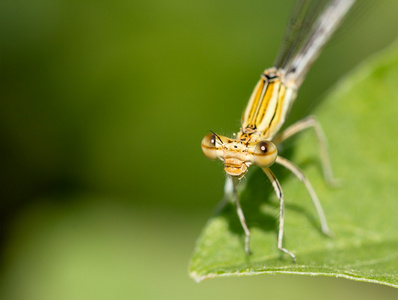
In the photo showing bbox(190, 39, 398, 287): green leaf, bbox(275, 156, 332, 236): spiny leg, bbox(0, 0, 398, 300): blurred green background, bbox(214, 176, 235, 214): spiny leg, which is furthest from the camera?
bbox(0, 0, 398, 300): blurred green background

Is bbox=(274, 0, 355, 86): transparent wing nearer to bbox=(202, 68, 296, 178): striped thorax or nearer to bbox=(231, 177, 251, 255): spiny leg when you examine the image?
bbox=(202, 68, 296, 178): striped thorax

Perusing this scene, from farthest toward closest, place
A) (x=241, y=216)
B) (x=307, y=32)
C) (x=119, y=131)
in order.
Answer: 1. (x=119, y=131)
2. (x=307, y=32)
3. (x=241, y=216)

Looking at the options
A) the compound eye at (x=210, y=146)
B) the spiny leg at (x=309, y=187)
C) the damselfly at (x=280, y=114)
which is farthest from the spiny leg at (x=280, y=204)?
the compound eye at (x=210, y=146)

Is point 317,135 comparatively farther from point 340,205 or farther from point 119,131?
point 119,131

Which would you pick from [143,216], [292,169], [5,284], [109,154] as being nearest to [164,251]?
[143,216]

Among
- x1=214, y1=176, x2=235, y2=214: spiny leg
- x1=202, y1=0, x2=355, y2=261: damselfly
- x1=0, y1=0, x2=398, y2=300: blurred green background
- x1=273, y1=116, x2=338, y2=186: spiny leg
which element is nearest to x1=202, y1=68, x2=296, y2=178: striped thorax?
x1=202, y1=0, x2=355, y2=261: damselfly

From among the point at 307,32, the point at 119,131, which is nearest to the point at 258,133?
the point at 307,32
